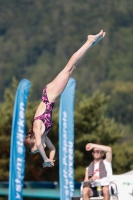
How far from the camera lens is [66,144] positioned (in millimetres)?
16891

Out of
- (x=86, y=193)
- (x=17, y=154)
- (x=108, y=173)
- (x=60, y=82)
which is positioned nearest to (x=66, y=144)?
(x=17, y=154)

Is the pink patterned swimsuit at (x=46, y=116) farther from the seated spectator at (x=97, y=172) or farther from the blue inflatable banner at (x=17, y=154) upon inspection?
the blue inflatable banner at (x=17, y=154)

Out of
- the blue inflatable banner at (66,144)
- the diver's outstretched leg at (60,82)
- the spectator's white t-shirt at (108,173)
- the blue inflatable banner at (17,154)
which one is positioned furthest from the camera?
the blue inflatable banner at (66,144)

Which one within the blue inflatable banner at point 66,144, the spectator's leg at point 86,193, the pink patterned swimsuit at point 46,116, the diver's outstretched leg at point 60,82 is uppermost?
the blue inflatable banner at point 66,144

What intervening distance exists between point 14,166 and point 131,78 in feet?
394

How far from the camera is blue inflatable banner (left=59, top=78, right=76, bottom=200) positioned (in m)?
16.6

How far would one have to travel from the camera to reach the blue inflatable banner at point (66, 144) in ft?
54.5

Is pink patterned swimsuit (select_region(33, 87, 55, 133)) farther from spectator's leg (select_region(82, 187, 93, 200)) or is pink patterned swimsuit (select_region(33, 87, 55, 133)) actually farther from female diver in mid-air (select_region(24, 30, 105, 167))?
spectator's leg (select_region(82, 187, 93, 200))

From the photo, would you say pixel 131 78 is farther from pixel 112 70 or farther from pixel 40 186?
pixel 40 186

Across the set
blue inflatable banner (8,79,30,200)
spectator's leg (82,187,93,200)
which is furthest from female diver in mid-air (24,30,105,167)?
blue inflatable banner (8,79,30,200)

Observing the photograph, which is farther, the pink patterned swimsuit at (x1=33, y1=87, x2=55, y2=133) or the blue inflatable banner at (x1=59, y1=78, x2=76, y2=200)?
the blue inflatable banner at (x1=59, y1=78, x2=76, y2=200)

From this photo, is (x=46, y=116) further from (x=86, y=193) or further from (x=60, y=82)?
(x=86, y=193)

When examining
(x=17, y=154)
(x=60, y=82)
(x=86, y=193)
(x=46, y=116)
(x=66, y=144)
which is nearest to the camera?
(x=46, y=116)

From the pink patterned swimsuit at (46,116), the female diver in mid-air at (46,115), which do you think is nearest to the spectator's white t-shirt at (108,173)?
the female diver in mid-air at (46,115)
